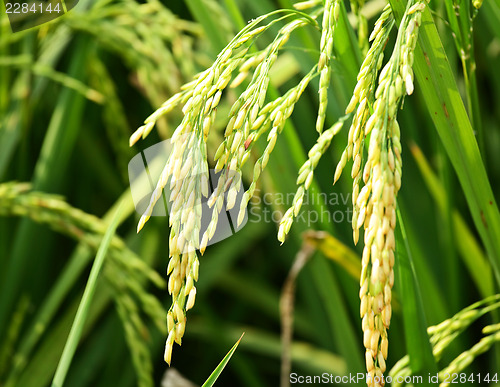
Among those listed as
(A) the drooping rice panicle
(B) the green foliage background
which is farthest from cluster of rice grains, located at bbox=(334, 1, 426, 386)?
(B) the green foliage background

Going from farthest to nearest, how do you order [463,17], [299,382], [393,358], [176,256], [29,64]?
1. [299,382]
2. [29,64]
3. [393,358]
4. [463,17]
5. [176,256]

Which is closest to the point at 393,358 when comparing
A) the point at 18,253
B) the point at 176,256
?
the point at 176,256

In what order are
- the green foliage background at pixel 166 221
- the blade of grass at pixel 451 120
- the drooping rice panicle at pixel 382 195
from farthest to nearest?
1. the green foliage background at pixel 166 221
2. the blade of grass at pixel 451 120
3. the drooping rice panicle at pixel 382 195

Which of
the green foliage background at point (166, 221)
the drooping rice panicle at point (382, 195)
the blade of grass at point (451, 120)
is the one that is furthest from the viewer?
the green foliage background at point (166, 221)

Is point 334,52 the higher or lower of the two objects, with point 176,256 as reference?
higher

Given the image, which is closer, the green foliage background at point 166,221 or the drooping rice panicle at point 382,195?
the drooping rice panicle at point 382,195

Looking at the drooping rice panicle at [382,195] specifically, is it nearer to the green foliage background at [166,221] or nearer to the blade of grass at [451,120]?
the blade of grass at [451,120]

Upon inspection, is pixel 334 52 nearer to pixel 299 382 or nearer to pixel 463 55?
pixel 463 55

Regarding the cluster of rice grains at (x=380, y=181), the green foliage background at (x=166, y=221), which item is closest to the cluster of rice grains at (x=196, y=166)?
the cluster of rice grains at (x=380, y=181)
